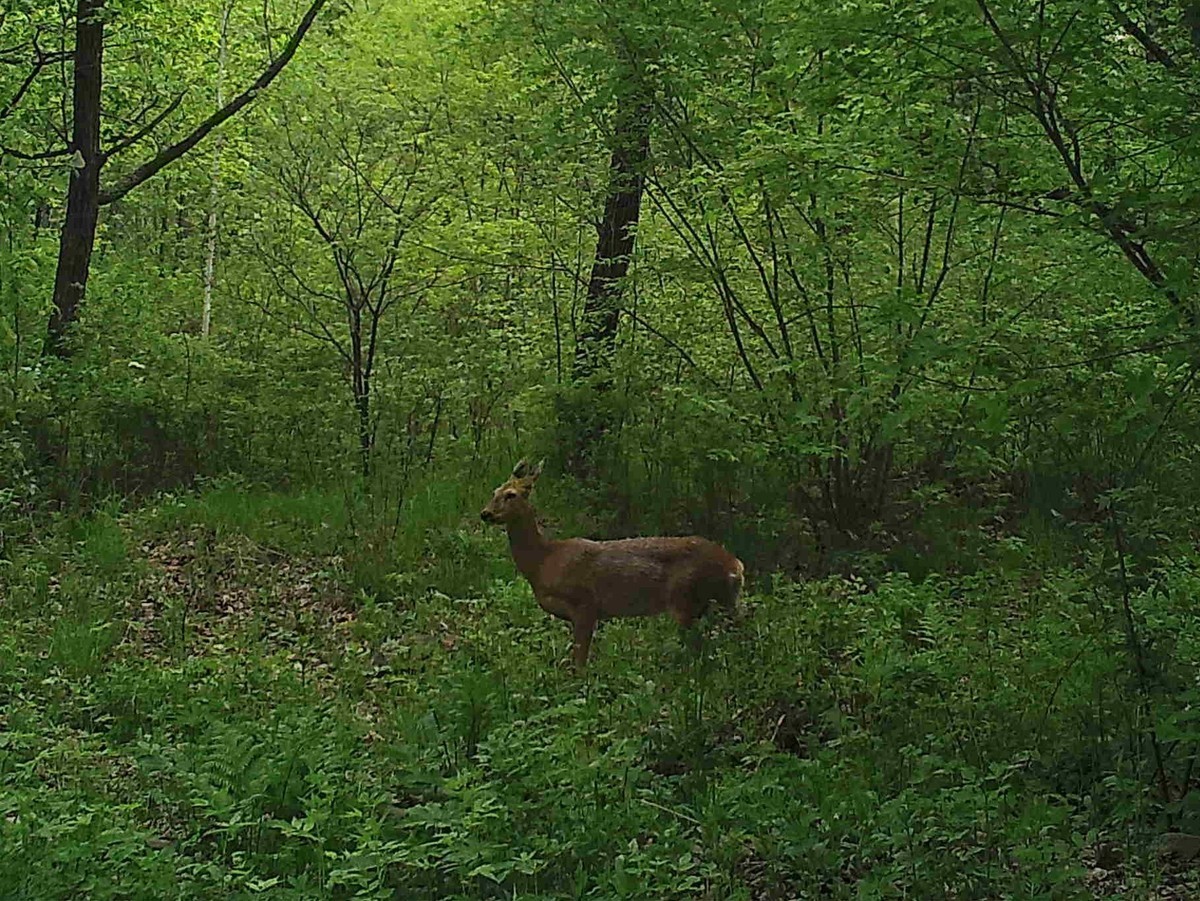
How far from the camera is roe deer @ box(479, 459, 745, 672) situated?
694 centimetres

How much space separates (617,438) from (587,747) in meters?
5.09

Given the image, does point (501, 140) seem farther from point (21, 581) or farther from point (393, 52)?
point (21, 581)

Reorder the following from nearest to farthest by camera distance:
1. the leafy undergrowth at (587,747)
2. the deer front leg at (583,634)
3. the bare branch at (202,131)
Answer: the leafy undergrowth at (587,747) → the deer front leg at (583,634) → the bare branch at (202,131)

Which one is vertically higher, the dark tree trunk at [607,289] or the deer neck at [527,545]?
the dark tree trunk at [607,289]

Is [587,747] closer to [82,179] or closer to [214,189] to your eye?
[82,179]

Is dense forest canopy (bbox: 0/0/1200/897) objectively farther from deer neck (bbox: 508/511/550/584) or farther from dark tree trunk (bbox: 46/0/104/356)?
deer neck (bbox: 508/511/550/584)

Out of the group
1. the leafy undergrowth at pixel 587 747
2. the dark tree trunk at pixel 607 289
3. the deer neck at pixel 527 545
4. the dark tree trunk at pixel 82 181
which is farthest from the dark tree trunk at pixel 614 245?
the dark tree trunk at pixel 82 181

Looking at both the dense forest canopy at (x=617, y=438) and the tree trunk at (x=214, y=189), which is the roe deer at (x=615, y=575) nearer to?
the dense forest canopy at (x=617, y=438)

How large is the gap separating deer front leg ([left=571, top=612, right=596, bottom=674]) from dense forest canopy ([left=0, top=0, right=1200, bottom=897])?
0.20 m

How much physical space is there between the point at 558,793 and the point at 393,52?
30.7 feet

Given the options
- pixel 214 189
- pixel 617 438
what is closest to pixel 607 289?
pixel 617 438

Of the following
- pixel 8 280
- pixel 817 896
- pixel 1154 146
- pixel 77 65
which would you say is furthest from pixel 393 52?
pixel 817 896

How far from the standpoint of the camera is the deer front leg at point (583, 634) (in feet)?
22.4

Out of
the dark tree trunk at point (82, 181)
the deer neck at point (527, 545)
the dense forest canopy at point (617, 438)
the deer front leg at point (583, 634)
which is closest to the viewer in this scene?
the dense forest canopy at point (617, 438)
